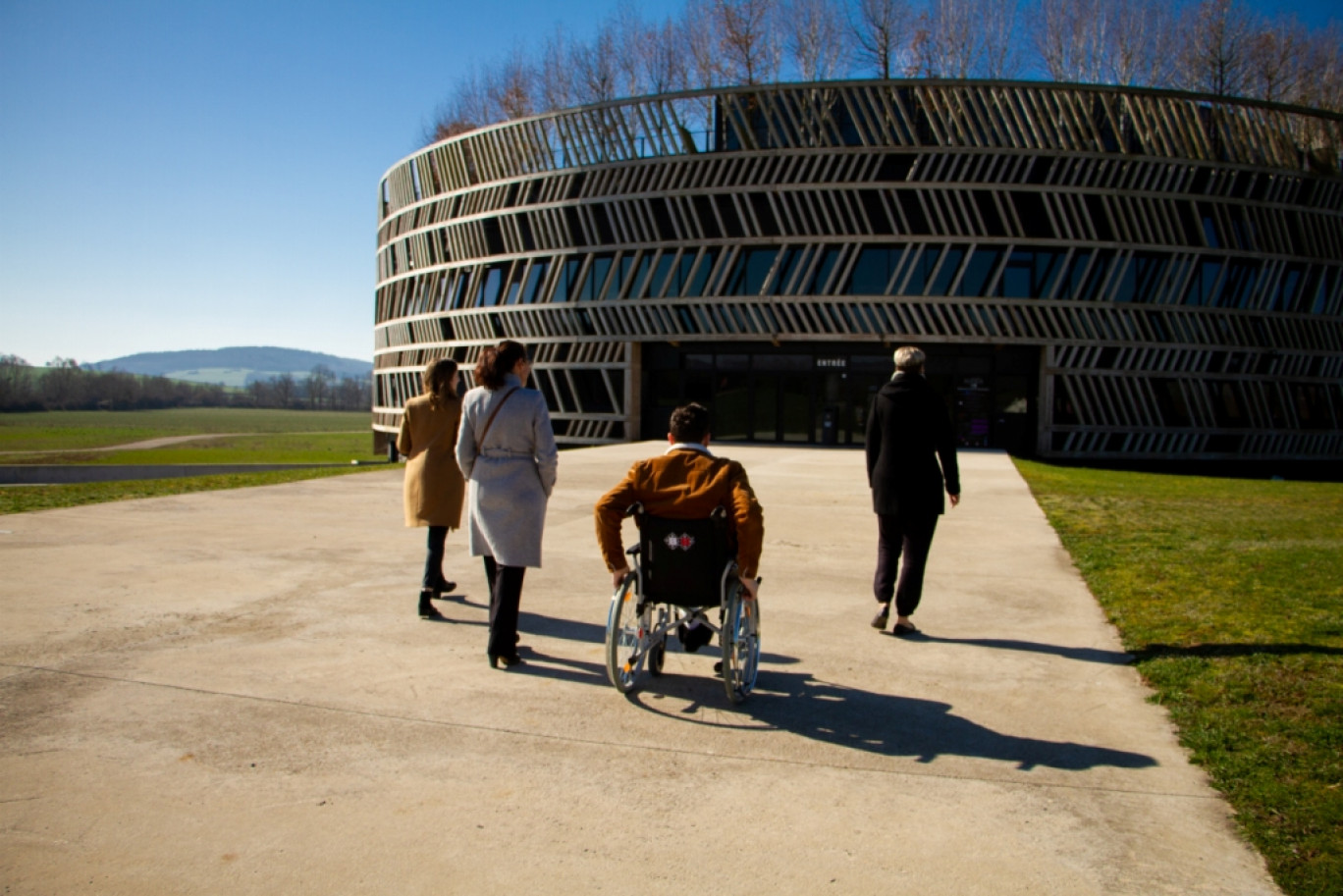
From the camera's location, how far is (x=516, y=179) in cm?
3788

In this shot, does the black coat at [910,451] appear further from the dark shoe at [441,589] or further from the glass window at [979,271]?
the glass window at [979,271]

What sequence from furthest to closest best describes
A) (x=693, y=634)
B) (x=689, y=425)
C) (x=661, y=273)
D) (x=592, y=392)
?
(x=592, y=392)
(x=661, y=273)
(x=693, y=634)
(x=689, y=425)

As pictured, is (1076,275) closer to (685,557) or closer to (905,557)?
(905,557)

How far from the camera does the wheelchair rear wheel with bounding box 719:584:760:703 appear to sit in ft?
15.8

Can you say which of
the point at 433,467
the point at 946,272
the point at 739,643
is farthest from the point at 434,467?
the point at 946,272

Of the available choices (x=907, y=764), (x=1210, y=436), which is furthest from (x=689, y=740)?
(x=1210, y=436)

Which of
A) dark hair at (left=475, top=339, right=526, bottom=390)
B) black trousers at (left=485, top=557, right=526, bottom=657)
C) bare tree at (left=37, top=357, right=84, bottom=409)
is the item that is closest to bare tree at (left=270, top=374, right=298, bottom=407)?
bare tree at (left=37, top=357, right=84, bottom=409)

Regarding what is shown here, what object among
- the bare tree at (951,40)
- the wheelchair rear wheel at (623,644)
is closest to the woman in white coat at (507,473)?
the wheelchair rear wheel at (623,644)

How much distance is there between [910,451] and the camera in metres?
6.61

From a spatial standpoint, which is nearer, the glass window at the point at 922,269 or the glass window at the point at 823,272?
the glass window at the point at 922,269

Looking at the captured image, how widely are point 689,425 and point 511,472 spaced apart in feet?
4.13

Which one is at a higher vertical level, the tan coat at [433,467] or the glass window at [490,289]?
the glass window at [490,289]

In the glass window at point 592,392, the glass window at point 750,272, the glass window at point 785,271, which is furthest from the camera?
the glass window at point 592,392

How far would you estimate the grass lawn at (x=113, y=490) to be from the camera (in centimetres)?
1217
